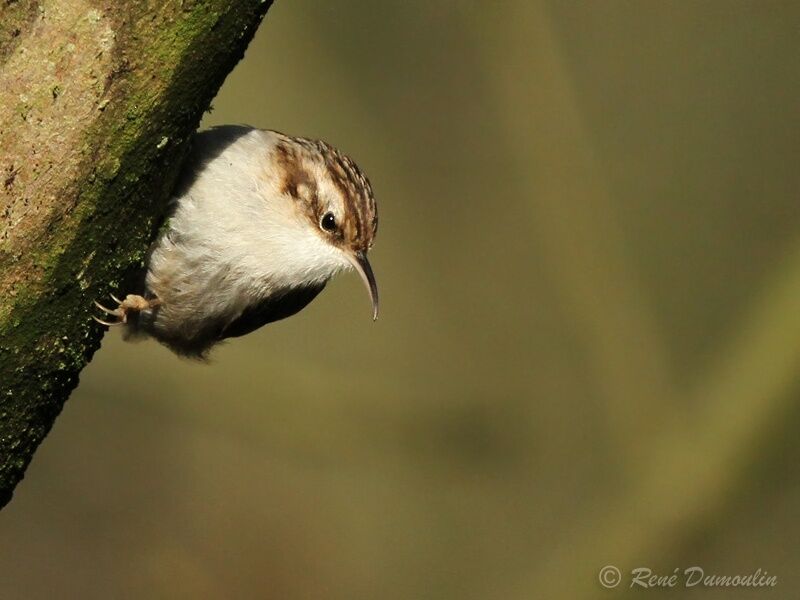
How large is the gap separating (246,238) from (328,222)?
338 millimetres

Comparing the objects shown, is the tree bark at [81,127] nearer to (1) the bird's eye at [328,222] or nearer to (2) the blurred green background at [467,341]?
(1) the bird's eye at [328,222]

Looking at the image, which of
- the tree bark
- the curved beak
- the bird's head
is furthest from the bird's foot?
the curved beak

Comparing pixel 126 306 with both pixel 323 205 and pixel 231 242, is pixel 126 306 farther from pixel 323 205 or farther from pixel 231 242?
pixel 323 205

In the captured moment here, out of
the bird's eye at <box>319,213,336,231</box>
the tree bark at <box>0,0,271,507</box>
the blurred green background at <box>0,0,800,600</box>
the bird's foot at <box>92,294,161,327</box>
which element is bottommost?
the blurred green background at <box>0,0,800,600</box>

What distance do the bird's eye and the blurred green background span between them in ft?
3.60

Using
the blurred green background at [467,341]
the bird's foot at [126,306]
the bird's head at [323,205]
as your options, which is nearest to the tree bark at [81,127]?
the bird's foot at [126,306]

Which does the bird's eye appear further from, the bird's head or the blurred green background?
the blurred green background

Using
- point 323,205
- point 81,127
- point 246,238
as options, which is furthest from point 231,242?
point 81,127

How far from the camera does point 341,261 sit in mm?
3418

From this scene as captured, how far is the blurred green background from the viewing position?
428cm

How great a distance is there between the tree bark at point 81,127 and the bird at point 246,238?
600mm

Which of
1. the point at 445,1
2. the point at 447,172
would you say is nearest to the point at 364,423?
the point at 447,172

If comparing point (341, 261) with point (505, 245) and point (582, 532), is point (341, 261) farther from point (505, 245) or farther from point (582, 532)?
point (505, 245)

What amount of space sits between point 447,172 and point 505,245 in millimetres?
482
